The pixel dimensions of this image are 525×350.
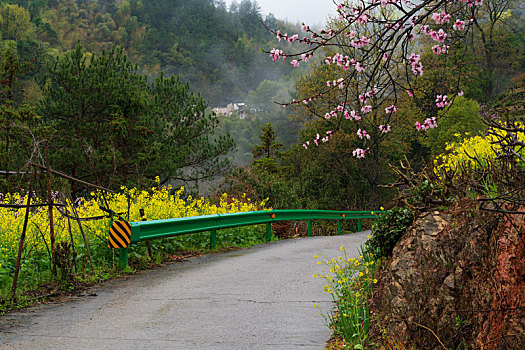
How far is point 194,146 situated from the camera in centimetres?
3216

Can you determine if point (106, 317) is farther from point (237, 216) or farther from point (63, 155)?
point (63, 155)

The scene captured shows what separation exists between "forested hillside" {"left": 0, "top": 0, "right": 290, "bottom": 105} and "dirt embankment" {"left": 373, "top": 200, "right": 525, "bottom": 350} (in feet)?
429

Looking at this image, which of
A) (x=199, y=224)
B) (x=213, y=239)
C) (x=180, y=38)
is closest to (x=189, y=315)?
(x=199, y=224)

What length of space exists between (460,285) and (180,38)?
15768 centimetres

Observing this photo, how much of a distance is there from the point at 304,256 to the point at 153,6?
17263 cm

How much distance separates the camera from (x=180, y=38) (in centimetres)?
15338

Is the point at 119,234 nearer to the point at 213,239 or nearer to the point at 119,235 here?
the point at 119,235

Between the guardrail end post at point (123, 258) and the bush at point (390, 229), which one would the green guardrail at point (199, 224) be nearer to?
the guardrail end post at point (123, 258)

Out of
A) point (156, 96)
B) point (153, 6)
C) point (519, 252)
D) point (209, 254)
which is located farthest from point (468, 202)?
point (153, 6)

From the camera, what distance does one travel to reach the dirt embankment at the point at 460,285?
3.81 metres

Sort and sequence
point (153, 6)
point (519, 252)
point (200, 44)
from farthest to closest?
point (153, 6) < point (200, 44) < point (519, 252)

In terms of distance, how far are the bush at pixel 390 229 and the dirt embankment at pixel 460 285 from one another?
0.78 meters

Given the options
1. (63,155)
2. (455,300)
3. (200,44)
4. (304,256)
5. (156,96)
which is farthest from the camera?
(200,44)

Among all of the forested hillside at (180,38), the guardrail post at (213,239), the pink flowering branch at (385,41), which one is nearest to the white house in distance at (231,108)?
the forested hillside at (180,38)
